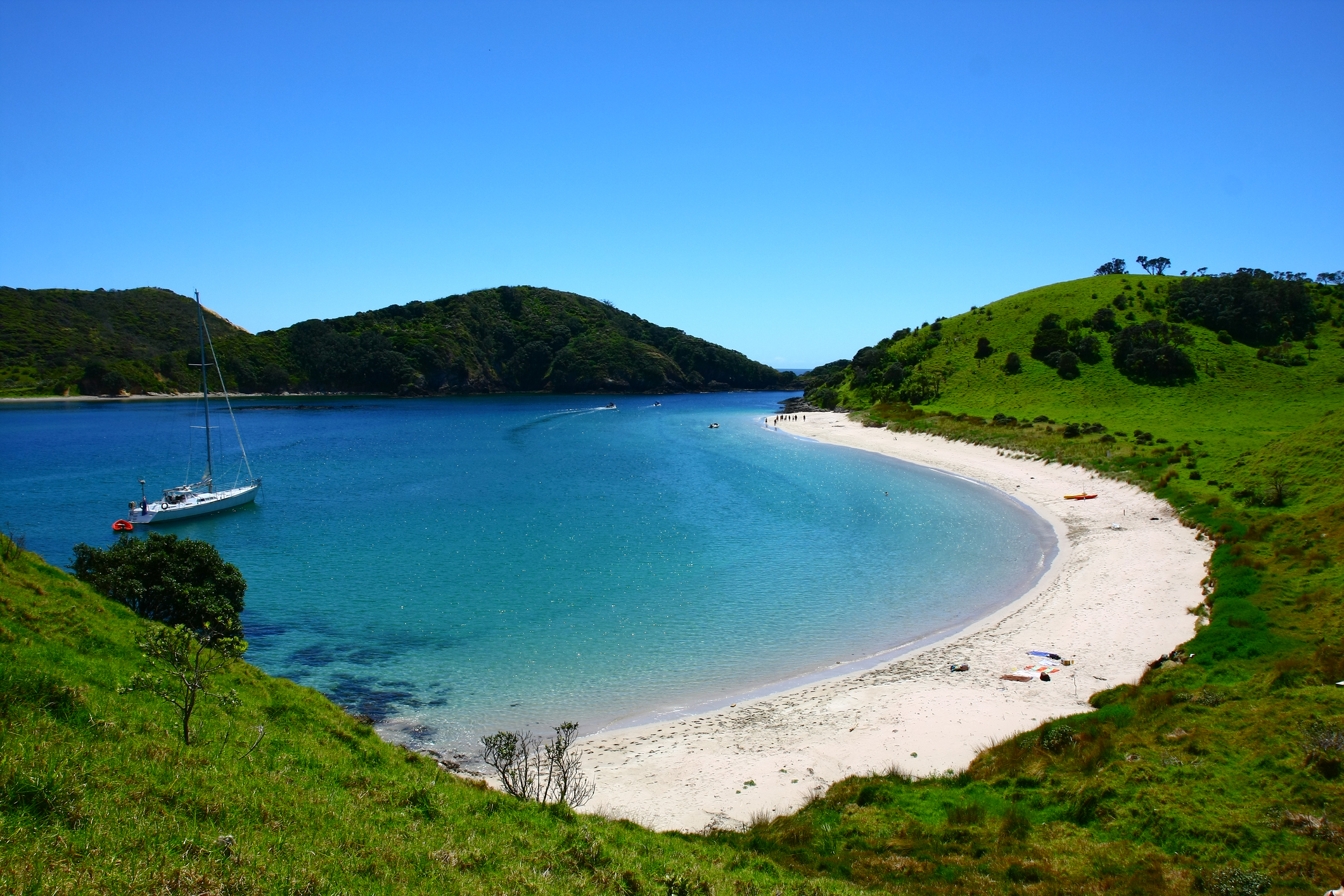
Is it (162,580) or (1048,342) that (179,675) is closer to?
(162,580)

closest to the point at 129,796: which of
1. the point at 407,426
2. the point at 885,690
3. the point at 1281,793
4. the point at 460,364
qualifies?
the point at 1281,793

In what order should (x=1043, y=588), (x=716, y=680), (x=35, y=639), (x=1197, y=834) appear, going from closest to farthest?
1. (x=1197, y=834)
2. (x=35, y=639)
3. (x=716, y=680)
4. (x=1043, y=588)

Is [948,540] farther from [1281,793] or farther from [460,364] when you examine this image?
[460,364]

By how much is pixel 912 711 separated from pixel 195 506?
4217 centimetres

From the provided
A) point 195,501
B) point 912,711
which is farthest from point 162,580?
point 195,501

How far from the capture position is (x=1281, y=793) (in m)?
10.4

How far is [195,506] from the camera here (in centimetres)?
4175

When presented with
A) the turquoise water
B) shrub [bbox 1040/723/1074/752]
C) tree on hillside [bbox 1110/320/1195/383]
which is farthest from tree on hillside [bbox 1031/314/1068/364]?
shrub [bbox 1040/723/1074/752]

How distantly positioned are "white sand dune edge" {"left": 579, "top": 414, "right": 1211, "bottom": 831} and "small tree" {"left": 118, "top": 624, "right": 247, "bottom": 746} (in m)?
6.79

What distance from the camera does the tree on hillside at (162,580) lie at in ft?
63.9

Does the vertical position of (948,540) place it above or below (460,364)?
below

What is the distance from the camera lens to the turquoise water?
Answer: 2061 cm

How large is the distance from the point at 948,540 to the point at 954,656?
16.6 m

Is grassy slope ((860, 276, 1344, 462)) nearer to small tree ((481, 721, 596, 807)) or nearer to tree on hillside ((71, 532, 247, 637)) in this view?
small tree ((481, 721, 596, 807))
